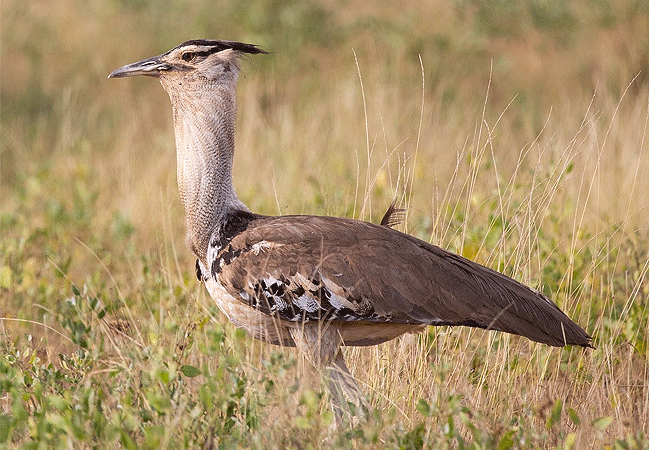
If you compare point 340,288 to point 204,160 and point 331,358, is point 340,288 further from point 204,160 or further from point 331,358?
point 204,160

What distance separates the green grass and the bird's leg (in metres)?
0.05

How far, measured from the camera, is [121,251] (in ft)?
18.3

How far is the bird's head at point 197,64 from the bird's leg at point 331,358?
1.03 metres

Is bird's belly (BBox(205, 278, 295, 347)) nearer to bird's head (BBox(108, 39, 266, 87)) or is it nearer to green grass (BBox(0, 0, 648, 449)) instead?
green grass (BBox(0, 0, 648, 449))

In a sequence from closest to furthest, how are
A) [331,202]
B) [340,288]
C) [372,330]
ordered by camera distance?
[340,288]
[372,330]
[331,202]

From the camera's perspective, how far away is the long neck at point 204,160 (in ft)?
11.4

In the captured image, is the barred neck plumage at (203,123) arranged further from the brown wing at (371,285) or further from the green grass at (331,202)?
the green grass at (331,202)

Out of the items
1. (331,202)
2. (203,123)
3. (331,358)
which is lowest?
(331,358)

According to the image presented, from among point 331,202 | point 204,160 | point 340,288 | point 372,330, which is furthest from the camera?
point 331,202

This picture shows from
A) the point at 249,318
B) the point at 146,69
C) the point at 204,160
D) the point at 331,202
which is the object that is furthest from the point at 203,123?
the point at 331,202

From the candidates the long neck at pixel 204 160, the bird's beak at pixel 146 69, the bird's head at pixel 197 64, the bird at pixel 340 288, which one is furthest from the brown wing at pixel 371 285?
the bird's beak at pixel 146 69

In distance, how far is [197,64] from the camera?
3.53 metres

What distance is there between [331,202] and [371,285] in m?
1.28

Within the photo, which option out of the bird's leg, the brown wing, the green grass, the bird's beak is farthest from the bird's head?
the bird's leg
